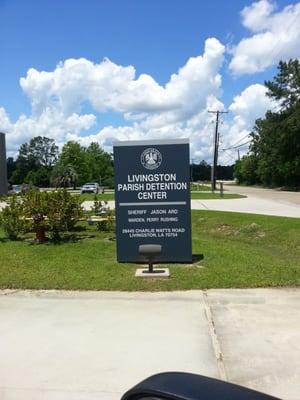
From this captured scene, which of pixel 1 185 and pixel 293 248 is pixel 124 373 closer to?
pixel 293 248

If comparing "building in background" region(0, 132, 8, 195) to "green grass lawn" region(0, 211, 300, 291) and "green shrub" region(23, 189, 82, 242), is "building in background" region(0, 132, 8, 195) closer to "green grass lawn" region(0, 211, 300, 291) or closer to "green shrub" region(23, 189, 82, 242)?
"green grass lawn" region(0, 211, 300, 291)

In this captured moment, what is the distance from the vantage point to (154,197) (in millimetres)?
10258

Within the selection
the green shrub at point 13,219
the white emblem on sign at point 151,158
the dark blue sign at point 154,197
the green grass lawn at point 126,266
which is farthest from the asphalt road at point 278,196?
the white emblem on sign at point 151,158

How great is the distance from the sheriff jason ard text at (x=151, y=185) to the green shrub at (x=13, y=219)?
4040 millimetres

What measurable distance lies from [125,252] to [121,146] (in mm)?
2096

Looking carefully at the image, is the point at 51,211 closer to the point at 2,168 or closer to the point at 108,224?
the point at 108,224

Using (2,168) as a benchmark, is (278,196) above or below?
below

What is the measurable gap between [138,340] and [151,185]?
197 inches

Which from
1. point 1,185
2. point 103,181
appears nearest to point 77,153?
point 103,181

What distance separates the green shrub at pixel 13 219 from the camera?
13242 millimetres

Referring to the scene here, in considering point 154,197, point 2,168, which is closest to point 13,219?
point 154,197

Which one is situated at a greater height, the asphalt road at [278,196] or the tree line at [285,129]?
the tree line at [285,129]

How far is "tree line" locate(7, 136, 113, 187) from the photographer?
10056 cm

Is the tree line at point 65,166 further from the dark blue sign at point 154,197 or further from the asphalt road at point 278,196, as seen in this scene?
the dark blue sign at point 154,197
